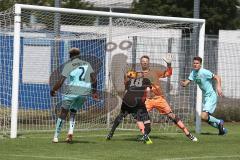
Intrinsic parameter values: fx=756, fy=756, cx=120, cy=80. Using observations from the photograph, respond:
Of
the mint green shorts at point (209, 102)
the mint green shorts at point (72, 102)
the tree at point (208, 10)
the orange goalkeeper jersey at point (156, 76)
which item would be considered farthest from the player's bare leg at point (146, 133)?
the tree at point (208, 10)

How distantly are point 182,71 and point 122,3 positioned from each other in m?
34.3

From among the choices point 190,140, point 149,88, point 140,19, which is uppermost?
point 140,19

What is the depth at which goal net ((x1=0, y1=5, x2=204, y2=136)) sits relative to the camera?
64.0ft

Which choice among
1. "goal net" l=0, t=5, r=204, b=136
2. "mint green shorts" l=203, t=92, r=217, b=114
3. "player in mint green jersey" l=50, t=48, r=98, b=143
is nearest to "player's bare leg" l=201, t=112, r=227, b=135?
"mint green shorts" l=203, t=92, r=217, b=114

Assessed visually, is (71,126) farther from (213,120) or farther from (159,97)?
(213,120)

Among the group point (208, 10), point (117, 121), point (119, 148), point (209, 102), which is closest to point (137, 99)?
point (117, 121)

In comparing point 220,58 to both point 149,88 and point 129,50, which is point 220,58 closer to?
point 129,50

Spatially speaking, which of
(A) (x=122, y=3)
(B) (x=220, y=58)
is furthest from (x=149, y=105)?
(A) (x=122, y=3)

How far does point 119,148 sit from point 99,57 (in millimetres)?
5817

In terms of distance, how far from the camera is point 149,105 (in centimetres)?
1800

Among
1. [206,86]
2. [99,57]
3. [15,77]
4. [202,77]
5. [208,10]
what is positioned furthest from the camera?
[208,10]

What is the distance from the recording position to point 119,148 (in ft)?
49.8

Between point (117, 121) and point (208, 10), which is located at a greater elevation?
point (208, 10)

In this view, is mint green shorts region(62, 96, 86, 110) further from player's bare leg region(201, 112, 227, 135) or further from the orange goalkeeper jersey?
player's bare leg region(201, 112, 227, 135)
